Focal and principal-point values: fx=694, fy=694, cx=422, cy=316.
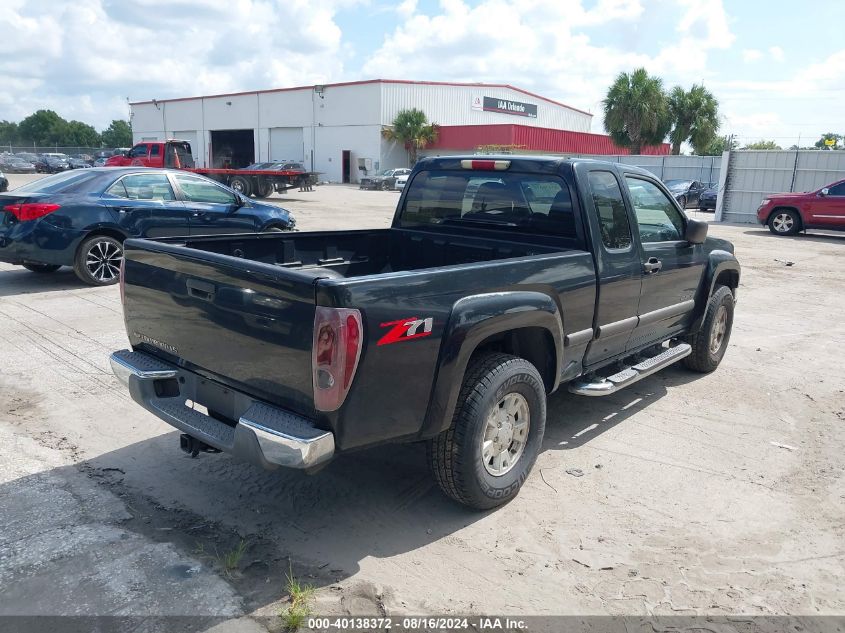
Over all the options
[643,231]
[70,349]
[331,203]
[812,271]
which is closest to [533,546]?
[643,231]

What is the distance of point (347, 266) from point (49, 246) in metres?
5.42

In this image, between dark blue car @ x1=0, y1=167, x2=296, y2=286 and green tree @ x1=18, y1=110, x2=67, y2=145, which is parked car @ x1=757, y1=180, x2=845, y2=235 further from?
green tree @ x1=18, y1=110, x2=67, y2=145

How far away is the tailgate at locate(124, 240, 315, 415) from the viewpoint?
307cm

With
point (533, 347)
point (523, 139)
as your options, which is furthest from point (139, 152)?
point (533, 347)

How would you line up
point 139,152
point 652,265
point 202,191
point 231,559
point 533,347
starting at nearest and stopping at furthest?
point 231,559, point 533,347, point 652,265, point 202,191, point 139,152

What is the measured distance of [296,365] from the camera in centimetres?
309

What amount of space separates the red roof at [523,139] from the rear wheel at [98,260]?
42739 millimetres

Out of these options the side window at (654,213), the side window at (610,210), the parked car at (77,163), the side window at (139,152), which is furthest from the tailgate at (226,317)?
the parked car at (77,163)

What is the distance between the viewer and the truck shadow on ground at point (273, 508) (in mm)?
3369

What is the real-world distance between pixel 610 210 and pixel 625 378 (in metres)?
→ 1.18

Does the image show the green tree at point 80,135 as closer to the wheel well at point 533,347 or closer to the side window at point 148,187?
the side window at point 148,187

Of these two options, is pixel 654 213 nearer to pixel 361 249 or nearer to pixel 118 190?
pixel 361 249

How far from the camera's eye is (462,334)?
342 centimetres

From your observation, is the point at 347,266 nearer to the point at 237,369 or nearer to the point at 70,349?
the point at 237,369
